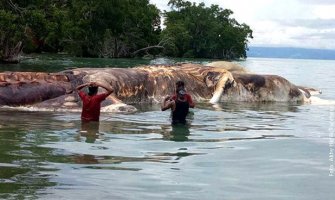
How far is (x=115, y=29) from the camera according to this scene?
6725 cm

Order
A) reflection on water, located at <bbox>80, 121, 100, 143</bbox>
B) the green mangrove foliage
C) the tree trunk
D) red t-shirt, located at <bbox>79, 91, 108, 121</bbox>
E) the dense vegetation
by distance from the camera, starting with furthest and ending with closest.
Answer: the green mangrove foliage, the tree trunk, the dense vegetation, red t-shirt, located at <bbox>79, 91, 108, 121</bbox>, reflection on water, located at <bbox>80, 121, 100, 143</bbox>

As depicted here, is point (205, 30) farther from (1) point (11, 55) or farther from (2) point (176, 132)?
(2) point (176, 132)

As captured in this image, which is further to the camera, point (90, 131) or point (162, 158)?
point (90, 131)

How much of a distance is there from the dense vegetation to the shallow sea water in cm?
2265

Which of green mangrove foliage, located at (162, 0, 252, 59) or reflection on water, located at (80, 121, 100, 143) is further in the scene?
green mangrove foliage, located at (162, 0, 252, 59)

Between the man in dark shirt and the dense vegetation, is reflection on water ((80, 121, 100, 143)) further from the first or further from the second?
the dense vegetation

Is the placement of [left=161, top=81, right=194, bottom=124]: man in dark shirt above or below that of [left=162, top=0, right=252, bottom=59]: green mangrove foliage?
below

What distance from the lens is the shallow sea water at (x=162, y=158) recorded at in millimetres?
5895

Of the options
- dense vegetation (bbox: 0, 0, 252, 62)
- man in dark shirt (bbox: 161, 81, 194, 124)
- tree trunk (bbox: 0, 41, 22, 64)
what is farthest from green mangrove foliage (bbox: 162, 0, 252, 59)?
man in dark shirt (bbox: 161, 81, 194, 124)

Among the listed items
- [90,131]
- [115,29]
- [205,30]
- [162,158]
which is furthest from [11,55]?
[205,30]

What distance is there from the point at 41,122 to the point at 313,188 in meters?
6.09

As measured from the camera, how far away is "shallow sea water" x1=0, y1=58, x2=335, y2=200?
19.3 ft

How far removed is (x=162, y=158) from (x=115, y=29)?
2394 inches

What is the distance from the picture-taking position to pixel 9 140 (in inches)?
333
